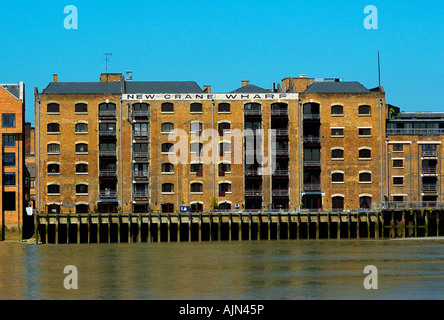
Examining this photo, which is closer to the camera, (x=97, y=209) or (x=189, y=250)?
(x=189, y=250)

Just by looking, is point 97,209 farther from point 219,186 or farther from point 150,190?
point 219,186

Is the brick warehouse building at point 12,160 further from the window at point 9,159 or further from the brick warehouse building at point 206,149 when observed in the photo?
the brick warehouse building at point 206,149

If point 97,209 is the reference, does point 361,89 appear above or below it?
above

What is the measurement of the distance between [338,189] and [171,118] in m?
19.5

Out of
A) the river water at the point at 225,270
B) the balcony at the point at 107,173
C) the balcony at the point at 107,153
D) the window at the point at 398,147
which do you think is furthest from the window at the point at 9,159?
the window at the point at 398,147

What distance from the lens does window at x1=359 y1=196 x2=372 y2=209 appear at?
3873 inches

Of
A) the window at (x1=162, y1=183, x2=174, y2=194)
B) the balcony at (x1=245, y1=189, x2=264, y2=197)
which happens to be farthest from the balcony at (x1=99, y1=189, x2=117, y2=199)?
the balcony at (x1=245, y1=189, x2=264, y2=197)

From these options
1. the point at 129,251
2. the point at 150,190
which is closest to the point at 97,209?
the point at 150,190

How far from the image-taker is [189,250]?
7456cm

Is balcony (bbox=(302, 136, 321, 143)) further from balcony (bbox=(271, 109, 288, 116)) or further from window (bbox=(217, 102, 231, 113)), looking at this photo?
window (bbox=(217, 102, 231, 113))

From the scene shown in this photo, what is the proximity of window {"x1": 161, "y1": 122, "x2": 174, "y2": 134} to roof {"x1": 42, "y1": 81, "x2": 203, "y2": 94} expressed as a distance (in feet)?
14.3

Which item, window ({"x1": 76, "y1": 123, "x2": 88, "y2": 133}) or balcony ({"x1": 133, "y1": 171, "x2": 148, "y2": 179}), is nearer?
window ({"x1": 76, "y1": 123, "x2": 88, "y2": 133})

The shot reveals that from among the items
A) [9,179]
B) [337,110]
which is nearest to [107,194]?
[9,179]
